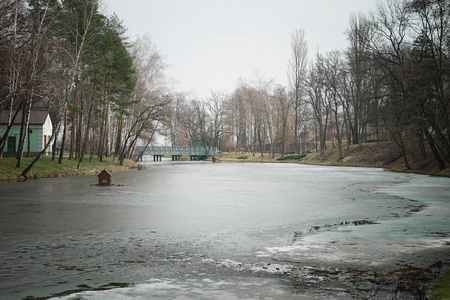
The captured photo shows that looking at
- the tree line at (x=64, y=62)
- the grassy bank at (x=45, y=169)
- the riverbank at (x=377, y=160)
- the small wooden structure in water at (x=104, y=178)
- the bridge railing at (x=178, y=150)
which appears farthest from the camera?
the bridge railing at (x=178, y=150)

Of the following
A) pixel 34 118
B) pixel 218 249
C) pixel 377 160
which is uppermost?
pixel 34 118

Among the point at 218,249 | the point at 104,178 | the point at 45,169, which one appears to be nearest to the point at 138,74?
the point at 45,169

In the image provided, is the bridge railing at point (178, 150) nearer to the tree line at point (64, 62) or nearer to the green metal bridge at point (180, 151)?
the green metal bridge at point (180, 151)

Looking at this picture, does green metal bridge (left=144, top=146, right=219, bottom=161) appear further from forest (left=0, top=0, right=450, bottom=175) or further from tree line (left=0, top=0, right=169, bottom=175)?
tree line (left=0, top=0, right=169, bottom=175)

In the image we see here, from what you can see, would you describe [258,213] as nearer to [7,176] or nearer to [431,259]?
[431,259]

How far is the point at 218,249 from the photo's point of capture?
279 inches

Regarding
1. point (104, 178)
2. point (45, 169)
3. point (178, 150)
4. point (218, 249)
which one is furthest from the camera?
point (178, 150)

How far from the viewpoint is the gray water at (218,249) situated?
4.88m

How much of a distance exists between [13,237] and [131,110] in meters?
38.6

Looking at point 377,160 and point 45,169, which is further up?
point 377,160

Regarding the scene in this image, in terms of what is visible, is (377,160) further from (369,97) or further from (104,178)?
(104,178)

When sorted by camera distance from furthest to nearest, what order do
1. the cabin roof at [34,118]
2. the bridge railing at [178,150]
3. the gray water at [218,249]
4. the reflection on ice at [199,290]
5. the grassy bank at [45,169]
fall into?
the bridge railing at [178,150] < the cabin roof at [34,118] < the grassy bank at [45,169] < the gray water at [218,249] < the reflection on ice at [199,290]

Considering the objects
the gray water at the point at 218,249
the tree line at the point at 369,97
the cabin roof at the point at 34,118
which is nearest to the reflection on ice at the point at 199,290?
the gray water at the point at 218,249

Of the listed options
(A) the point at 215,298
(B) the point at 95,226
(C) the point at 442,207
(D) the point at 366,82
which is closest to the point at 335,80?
(D) the point at 366,82
